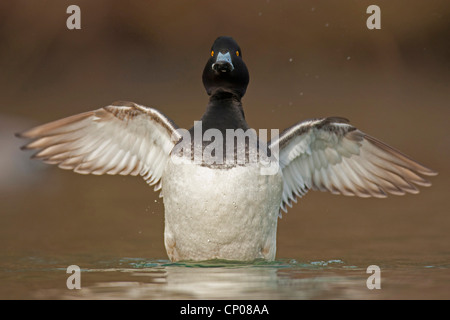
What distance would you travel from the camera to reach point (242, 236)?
19.7 feet

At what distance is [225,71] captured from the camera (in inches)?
252

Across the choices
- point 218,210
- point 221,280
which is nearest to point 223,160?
point 218,210

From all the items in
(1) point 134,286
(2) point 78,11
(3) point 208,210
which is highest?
(2) point 78,11

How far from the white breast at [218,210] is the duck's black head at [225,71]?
0.75 m

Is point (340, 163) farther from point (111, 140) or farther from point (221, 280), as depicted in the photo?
point (221, 280)

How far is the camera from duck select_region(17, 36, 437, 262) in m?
5.93

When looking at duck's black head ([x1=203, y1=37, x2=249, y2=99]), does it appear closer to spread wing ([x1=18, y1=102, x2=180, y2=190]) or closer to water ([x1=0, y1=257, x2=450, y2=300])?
spread wing ([x1=18, y1=102, x2=180, y2=190])

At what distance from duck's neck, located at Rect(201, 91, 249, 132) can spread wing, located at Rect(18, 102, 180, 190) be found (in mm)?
346

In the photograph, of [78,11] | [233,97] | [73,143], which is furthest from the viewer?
[78,11]

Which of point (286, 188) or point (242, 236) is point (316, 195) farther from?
point (242, 236)

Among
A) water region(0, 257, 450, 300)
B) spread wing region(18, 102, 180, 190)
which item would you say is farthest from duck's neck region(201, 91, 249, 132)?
water region(0, 257, 450, 300)

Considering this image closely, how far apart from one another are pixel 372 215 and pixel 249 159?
3397 millimetres

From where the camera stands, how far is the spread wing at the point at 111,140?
6632 millimetres

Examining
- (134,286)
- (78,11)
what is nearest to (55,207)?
(134,286)
